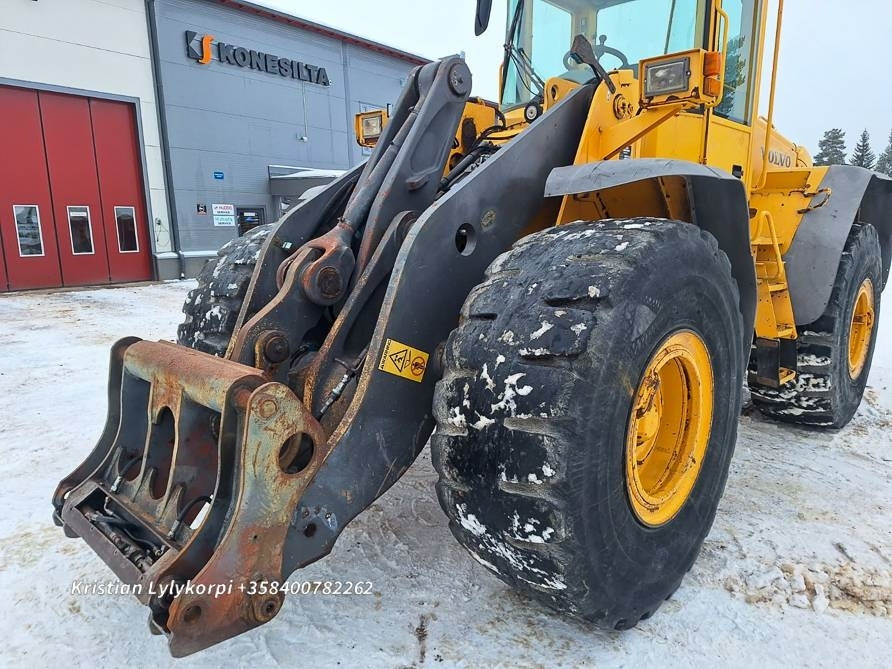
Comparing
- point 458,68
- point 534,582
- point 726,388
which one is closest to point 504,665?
point 534,582

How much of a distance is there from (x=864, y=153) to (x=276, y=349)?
64.7 m

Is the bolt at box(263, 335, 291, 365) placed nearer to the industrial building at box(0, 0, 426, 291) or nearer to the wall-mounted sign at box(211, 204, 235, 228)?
the industrial building at box(0, 0, 426, 291)

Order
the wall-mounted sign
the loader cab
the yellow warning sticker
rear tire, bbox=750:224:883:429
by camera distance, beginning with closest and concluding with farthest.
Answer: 1. the yellow warning sticker
2. the loader cab
3. rear tire, bbox=750:224:883:429
4. the wall-mounted sign

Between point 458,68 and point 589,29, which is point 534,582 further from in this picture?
point 589,29

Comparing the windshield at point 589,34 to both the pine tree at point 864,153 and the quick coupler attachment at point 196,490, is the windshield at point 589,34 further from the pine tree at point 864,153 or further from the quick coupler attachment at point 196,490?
the pine tree at point 864,153

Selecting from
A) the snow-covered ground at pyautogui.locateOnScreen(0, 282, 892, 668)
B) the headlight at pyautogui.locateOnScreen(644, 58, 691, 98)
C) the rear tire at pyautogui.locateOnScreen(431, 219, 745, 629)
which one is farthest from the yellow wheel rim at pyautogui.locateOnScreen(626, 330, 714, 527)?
the headlight at pyautogui.locateOnScreen(644, 58, 691, 98)

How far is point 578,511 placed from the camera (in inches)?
67.5

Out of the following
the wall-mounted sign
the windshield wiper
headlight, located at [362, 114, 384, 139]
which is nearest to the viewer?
headlight, located at [362, 114, 384, 139]

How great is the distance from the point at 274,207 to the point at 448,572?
1481 centimetres

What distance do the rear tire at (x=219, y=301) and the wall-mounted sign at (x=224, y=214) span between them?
12.6m

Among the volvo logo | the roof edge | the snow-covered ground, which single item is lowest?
the snow-covered ground

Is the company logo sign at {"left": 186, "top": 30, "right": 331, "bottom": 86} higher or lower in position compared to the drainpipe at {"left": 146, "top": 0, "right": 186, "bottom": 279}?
higher

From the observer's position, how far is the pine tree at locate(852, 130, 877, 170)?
4944cm

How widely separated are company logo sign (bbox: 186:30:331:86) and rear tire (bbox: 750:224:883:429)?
547 inches
